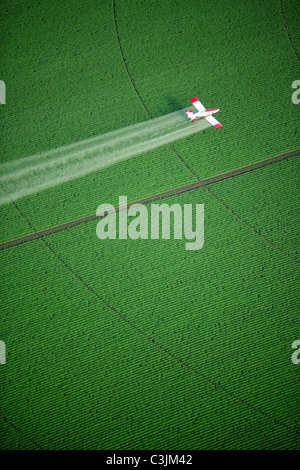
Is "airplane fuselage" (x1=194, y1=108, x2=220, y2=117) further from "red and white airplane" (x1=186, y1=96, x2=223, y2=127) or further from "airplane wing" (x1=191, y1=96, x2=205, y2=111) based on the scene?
"airplane wing" (x1=191, y1=96, x2=205, y2=111)

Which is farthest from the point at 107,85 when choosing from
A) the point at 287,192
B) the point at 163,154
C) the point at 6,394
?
the point at 6,394

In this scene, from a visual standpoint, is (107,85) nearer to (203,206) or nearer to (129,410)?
(203,206)

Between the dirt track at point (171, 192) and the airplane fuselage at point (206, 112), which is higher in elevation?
the airplane fuselage at point (206, 112)

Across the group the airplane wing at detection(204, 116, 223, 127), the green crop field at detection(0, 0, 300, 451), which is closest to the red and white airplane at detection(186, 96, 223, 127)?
the airplane wing at detection(204, 116, 223, 127)

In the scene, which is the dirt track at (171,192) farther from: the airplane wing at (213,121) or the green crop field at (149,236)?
the airplane wing at (213,121)

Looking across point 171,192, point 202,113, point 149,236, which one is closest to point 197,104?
point 202,113

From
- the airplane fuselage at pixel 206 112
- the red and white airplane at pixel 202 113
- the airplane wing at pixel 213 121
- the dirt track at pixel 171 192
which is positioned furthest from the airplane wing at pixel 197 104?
the dirt track at pixel 171 192

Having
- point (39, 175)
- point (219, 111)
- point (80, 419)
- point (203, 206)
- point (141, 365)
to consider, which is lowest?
point (80, 419)

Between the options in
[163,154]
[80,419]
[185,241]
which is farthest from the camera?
[163,154]

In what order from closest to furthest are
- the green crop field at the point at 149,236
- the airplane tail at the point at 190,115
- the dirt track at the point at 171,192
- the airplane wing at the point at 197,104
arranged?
the green crop field at the point at 149,236 → the dirt track at the point at 171,192 → the airplane tail at the point at 190,115 → the airplane wing at the point at 197,104

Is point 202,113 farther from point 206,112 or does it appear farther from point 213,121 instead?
point 213,121
